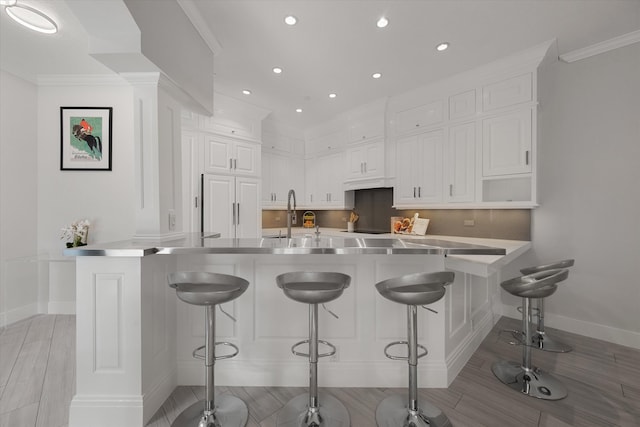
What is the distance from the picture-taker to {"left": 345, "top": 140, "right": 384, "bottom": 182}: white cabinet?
157 inches

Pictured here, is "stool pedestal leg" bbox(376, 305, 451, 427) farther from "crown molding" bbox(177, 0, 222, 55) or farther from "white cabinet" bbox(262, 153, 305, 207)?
"white cabinet" bbox(262, 153, 305, 207)

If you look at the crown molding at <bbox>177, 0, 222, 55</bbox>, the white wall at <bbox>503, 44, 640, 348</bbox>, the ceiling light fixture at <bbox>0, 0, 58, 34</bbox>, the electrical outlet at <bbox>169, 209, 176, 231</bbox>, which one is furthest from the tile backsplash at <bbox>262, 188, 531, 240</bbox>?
the ceiling light fixture at <bbox>0, 0, 58, 34</bbox>

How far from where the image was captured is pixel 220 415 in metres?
1.63

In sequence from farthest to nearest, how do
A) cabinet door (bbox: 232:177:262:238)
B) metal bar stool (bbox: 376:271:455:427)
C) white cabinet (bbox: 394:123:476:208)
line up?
cabinet door (bbox: 232:177:262:238) → white cabinet (bbox: 394:123:476:208) → metal bar stool (bbox: 376:271:455:427)

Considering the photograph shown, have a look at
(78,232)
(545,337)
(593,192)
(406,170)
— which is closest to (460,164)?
(406,170)

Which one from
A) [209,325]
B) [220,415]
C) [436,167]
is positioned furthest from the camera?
[436,167]

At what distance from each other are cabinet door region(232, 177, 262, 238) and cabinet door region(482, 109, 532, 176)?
3.24 m

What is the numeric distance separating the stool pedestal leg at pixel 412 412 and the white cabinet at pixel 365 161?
274 centimetres

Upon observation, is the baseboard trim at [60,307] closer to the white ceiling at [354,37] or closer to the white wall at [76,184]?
the white wall at [76,184]

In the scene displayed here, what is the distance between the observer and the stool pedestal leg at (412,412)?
153 centimetres

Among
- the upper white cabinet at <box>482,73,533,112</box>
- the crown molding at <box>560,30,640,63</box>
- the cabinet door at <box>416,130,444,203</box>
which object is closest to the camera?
the crown molding at <box>560,30,640,63</box>

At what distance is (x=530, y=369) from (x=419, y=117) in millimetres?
3027

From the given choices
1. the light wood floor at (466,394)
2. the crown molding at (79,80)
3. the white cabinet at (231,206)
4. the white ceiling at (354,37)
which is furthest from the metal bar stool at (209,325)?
the crown molding at (79,80)

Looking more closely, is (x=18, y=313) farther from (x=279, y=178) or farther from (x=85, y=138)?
(x=279, y=178)
